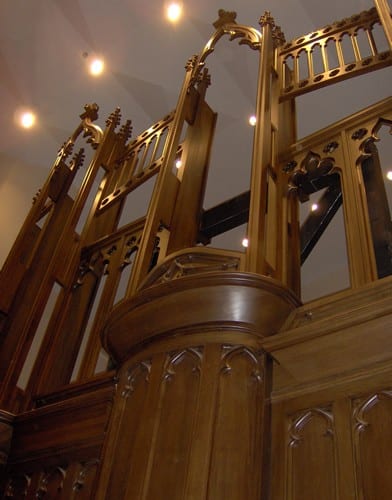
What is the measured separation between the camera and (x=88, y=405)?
9.68 feet

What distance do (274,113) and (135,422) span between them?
7.16ft

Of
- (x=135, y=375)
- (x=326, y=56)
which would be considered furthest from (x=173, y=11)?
(x=135, y=375)

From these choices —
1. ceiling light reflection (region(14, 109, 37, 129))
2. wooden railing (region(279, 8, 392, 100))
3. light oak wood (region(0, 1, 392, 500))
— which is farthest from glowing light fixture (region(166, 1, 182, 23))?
light oak wood (region(0, 1, 392, 500))

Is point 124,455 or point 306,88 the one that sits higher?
point 306,88

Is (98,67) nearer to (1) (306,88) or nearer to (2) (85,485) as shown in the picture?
(1) (306,88)

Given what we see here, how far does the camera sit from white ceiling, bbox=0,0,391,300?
6.79 metres

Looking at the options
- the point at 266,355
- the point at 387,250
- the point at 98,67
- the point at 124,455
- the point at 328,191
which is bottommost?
the point at 124,455

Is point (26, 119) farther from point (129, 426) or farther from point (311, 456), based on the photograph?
point (311, 456)

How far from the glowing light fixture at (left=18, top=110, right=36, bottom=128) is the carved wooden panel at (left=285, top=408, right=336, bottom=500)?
21.2 ft

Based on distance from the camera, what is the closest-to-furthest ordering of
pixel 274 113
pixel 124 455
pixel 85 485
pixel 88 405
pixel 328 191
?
pixel 124 455
pixel 85 485
pixel 88 405
pixel 274 113
pixel 328 191

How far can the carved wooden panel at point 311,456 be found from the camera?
178 centimetres

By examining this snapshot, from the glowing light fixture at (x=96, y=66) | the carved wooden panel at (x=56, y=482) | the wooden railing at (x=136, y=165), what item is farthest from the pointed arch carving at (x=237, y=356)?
the glowing light fixture at (x=96, y=66)

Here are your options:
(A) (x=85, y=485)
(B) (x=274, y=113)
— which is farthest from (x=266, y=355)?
(B) (x=274, y=113)

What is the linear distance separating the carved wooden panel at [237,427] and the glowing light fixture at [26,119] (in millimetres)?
6172
